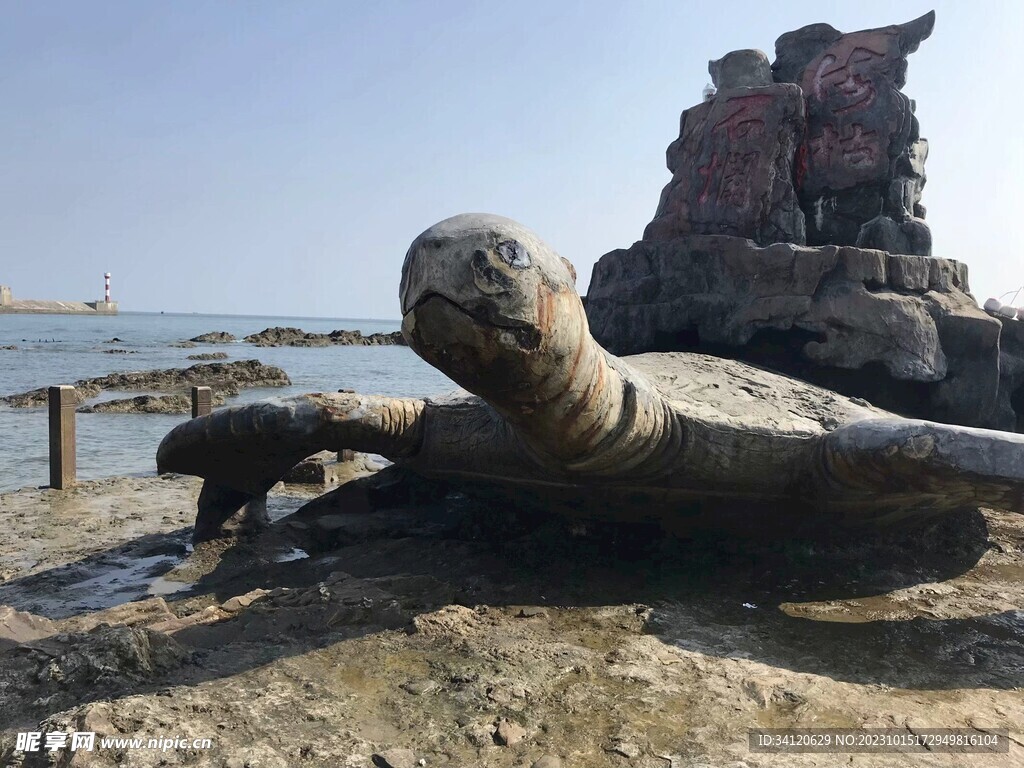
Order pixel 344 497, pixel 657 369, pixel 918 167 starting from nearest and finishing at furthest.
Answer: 1. pixel 657 369
2. pixel 344 497
3. pixel 918 167

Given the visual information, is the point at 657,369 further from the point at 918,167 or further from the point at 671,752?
the point at 918,167

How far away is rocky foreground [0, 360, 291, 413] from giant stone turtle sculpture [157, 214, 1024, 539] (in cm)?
1388

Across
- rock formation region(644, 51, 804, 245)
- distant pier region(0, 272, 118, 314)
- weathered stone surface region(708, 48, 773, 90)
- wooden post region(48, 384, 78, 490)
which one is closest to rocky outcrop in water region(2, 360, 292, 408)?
wooden post region(48, 384, 78, 490)

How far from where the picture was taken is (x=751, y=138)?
5.42 meters

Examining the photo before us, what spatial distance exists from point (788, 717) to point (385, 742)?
125cm

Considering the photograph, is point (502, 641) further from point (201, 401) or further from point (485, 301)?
point (201, 401)

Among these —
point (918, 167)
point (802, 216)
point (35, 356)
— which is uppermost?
point (918, 167)

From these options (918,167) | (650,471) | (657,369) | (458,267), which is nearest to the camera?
(458,267)

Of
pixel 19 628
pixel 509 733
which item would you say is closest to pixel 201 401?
pixel 19 628

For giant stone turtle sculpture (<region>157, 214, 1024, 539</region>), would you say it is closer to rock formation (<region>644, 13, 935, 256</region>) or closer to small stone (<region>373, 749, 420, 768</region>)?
small stone (<region>373, 749, 420, 768</region>)

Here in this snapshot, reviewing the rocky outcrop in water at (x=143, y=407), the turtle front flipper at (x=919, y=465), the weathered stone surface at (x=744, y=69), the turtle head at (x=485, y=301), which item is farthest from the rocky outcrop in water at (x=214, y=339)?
the turtle head at (x=485, y=301)

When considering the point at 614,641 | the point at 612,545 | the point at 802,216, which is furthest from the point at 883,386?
the point at 614,641

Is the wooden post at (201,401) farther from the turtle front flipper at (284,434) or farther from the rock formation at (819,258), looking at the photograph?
the rock formation at (819,258)

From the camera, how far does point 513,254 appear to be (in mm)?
2219
